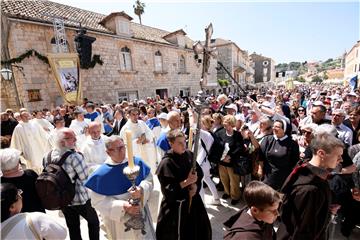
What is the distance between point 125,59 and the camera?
54.5 ft

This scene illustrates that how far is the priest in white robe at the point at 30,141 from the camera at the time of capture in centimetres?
616

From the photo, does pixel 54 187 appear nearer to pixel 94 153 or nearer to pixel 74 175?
pixel 74 175

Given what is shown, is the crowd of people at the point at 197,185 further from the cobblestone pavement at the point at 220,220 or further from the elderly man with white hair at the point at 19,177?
the cobblestone pavement at the point at 220,220

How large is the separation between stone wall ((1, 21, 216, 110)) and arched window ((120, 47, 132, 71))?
300 mm

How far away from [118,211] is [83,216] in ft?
3.47

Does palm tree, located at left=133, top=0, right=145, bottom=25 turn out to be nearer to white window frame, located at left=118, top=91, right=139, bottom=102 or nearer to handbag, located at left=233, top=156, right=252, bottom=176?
white window frame, located at left=118, top=91, right=139, bottom=102

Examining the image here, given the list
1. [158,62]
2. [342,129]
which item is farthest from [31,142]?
[158,62]

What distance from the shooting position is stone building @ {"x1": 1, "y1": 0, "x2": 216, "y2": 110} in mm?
11367

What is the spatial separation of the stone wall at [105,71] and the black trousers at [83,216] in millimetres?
5014

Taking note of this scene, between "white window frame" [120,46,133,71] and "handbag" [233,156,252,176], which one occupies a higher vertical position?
"white window frame" [120,46,133,71]

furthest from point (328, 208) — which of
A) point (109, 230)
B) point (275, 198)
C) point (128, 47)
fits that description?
point (128, 47)

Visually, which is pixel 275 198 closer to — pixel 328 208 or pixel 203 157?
pixel 328 208


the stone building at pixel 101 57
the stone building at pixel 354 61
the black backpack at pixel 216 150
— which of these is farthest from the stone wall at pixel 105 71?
the stone building at pixel 354 61

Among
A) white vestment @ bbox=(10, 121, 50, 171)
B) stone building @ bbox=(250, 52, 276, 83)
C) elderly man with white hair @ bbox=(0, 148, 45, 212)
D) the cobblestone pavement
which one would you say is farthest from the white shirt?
stone building @ bbox=(250, 52, 276, 83)
